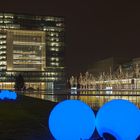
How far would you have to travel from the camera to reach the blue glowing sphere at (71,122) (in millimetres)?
9039

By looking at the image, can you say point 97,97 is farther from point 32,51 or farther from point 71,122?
point 32,51

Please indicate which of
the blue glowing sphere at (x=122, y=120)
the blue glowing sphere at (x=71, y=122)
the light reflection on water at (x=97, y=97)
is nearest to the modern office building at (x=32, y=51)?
the light reflection on water at (x=97, y=97)

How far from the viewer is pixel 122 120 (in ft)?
28.0

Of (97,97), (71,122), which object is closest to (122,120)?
(71,122)

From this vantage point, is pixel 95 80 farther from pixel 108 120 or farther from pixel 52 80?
pixel 108 120

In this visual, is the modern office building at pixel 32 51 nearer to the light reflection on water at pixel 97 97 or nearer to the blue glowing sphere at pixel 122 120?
the light reflection on water at pixel 97 97

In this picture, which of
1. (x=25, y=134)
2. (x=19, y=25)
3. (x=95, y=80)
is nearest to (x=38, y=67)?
(x=19, y=25)

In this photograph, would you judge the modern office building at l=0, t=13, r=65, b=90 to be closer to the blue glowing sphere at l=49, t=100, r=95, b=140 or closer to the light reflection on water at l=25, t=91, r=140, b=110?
the light reflection on water at l=25, t=91, r=140, b=110

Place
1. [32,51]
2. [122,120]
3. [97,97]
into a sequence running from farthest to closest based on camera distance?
[32,51] < [97,97] < [122,120]

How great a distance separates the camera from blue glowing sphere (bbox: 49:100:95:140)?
904 cm

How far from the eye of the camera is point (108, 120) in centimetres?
879

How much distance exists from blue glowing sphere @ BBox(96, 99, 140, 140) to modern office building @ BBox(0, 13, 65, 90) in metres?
127

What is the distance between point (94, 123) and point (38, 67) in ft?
439

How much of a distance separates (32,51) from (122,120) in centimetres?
13397
